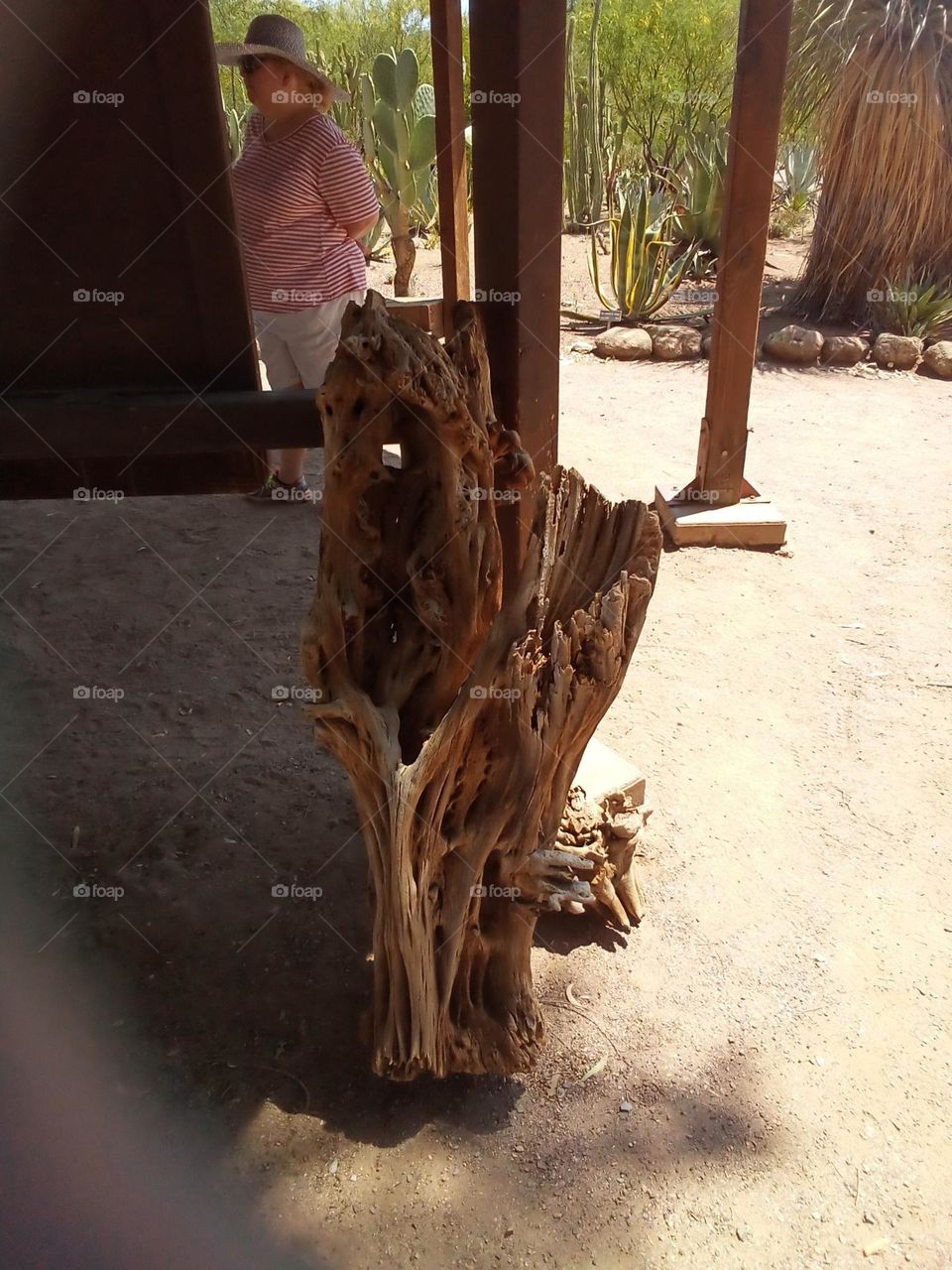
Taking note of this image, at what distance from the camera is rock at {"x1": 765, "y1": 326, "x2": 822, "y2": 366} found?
7.64 m

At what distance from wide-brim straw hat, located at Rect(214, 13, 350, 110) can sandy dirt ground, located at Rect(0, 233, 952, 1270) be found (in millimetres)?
1890

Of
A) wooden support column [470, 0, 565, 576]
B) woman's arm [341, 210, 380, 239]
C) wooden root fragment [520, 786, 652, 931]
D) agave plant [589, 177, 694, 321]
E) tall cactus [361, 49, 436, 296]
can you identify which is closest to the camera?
wooden support column [470, 0, 565, 576]

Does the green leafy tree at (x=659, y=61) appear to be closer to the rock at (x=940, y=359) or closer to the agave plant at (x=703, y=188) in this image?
the agave plant at (x=703, y=188)

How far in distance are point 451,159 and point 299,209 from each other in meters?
1.31

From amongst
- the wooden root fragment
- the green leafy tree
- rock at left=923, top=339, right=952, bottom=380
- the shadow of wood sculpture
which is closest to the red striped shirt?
the shadow of wood sculpture

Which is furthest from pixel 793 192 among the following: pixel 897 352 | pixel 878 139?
pixel 897 352

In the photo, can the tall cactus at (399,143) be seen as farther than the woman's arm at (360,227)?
Yes

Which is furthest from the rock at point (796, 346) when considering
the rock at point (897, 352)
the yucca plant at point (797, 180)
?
the yucca plant at point (797, 180)

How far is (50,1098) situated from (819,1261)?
1.56 meters

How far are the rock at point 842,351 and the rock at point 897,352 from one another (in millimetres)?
150

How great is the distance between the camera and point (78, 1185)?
1827 mm

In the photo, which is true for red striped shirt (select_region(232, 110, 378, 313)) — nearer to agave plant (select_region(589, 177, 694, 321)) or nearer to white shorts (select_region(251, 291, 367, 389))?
white shorts (select_region(251, 291, 367, 389))

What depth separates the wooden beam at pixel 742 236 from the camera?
4020 mm

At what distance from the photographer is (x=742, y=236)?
4.33 meters
